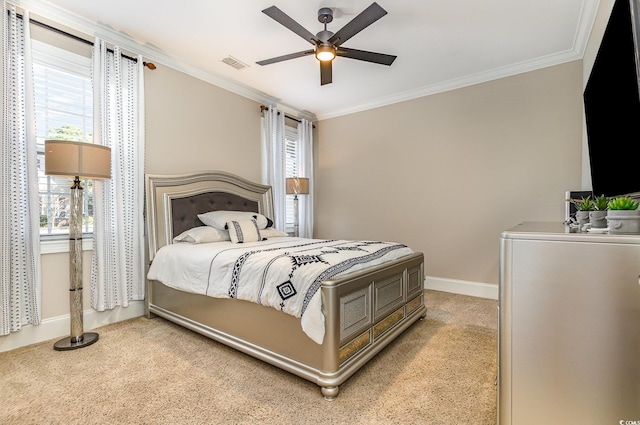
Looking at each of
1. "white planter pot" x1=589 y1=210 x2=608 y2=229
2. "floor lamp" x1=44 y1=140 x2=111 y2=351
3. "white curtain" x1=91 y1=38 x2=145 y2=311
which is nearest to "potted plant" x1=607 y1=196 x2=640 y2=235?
"white planter pot" x1=589 y1=210 x2=608 y2=229

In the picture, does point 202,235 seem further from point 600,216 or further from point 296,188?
point 600,216

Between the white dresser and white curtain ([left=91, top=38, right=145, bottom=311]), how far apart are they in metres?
3.18

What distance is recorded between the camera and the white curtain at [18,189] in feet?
7.66

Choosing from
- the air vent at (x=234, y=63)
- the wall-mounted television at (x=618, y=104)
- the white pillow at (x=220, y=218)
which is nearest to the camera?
the wall-mounted television at (x=618, y=104)

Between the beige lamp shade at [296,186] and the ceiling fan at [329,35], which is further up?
the ceiling fan at [329,35]

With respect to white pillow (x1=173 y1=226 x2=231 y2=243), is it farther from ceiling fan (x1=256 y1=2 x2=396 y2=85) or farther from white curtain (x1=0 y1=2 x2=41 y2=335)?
ceiling fan (x1=256 y1=2 x2=396 y2=85)

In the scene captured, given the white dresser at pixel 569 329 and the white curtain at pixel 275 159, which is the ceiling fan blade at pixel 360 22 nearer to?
the white dresser at pixel 569 329

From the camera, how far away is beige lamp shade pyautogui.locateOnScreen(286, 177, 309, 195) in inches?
186

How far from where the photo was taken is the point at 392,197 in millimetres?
4660

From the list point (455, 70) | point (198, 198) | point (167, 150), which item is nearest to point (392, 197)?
point (455, 70)

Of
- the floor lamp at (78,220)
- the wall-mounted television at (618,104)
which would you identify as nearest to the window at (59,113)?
the floor lamp at (78,220)

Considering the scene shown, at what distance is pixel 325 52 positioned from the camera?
104 inches

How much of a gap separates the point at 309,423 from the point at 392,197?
354 cm

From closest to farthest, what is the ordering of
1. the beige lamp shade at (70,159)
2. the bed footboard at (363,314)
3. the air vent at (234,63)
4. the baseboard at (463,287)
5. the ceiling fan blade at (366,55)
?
the bed footboard at (363,314) → the beige lamp shade at (70,159) → the ceiling fan blade at (366,55) → the air vent at (234,63) → the baseboard at (463,287)
